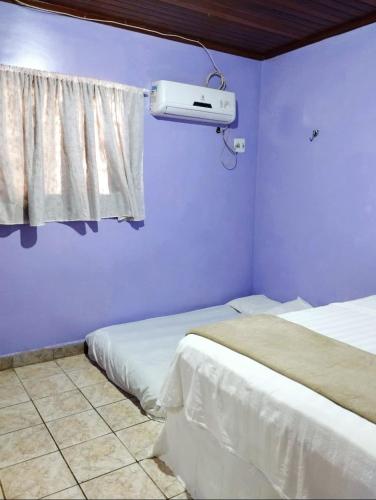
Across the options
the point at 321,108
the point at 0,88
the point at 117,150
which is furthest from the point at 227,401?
the point at 321,108

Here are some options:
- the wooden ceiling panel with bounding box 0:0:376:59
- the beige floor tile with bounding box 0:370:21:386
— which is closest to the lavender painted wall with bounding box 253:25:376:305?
the wooden ceiling panel with bounding box 0:0:376:59

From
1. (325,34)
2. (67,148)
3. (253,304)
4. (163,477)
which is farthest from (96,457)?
(325,34)

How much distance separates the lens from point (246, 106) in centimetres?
359

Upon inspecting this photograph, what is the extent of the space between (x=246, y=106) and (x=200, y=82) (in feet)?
1.69

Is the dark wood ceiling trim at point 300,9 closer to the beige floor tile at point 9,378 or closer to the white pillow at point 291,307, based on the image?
the white pillow at point 291,307

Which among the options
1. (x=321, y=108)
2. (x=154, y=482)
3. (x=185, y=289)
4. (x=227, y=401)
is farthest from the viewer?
(x=185, y=289)

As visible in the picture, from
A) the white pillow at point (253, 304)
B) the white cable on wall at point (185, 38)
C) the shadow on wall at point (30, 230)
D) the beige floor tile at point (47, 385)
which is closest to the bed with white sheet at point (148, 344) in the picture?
the white pillow at point (253, 304)

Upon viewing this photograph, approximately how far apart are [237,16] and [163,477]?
2.69m

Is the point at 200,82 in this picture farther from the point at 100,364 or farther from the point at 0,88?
the point at 100,364

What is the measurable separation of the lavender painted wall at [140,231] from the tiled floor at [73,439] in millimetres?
415

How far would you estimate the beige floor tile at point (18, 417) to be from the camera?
7.05ft

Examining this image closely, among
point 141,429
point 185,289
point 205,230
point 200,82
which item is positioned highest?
point 200,82

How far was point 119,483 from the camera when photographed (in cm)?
166

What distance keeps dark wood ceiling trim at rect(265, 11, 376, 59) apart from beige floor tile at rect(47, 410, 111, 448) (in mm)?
2918
